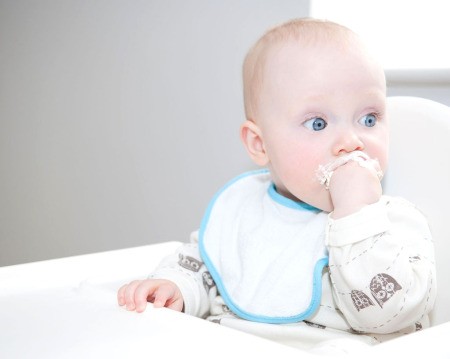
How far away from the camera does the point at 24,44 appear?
231cm

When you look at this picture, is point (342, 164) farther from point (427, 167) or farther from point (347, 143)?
point (427, 167)

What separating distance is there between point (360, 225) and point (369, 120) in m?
0.16

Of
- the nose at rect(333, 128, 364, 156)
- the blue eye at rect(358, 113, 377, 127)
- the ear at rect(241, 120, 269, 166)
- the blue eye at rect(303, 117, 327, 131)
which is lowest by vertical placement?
the ear at rect(241, 120, 269, 166)

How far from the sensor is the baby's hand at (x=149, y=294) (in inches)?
28.8

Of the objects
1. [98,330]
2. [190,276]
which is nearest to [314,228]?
[190,276]

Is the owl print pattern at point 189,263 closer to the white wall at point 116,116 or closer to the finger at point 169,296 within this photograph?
the finger at point 169,296

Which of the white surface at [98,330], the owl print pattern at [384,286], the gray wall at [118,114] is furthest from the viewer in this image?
the gray wall at [118,114]

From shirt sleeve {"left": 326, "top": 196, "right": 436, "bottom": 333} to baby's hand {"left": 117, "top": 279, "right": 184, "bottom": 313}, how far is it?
8.6 inches

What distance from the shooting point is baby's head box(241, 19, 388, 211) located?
0.78 metres

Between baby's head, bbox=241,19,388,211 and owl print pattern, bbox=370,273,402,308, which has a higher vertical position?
baby's head, bbox=241,19,388,211

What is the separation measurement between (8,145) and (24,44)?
15.1 inches

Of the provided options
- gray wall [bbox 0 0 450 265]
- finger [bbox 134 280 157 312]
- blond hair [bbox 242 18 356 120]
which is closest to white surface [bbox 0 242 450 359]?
finger [bbox 134 280 157 312]

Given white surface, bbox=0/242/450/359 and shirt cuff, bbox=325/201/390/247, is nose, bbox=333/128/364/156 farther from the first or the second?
white surface, bbox=0/242/450/359

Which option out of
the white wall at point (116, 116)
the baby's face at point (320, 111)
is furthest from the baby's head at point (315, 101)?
the white wall at point (116, 116)
